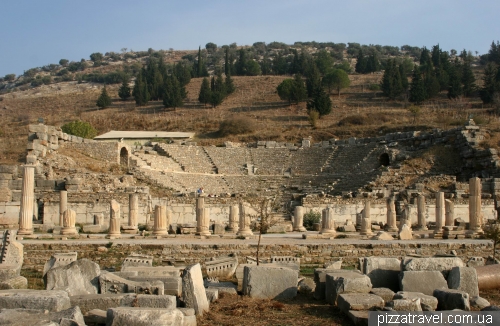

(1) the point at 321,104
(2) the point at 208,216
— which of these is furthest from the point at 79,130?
(2) the point at 208,216

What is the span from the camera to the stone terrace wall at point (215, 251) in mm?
16484

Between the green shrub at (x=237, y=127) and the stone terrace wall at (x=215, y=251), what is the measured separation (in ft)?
119

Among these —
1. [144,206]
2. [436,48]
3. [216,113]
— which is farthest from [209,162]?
[436,48]

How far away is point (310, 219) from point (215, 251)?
1222 centimetres

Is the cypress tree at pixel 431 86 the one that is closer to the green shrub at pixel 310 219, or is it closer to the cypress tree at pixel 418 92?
the cypress tree at pixel 418 92

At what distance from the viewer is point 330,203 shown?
2978 cm

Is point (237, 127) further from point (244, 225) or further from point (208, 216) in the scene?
point (244, 225)

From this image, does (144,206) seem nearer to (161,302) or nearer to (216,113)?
(161,302)

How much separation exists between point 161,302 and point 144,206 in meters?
20.7

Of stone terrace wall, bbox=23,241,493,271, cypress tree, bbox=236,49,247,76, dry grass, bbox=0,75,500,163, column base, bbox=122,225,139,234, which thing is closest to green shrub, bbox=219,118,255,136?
dry grass, bbox=0,75,500,163

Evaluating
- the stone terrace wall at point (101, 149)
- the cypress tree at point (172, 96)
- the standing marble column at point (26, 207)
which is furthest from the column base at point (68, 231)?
the cypress tree at point (172, 96)

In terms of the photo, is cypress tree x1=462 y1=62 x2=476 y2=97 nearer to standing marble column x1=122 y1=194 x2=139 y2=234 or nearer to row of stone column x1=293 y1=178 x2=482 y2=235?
row of stone column x1=293 y1=178 x2=482 y2=235

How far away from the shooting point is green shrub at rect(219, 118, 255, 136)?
53406 mm

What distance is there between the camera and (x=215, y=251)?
16875 millimetres
